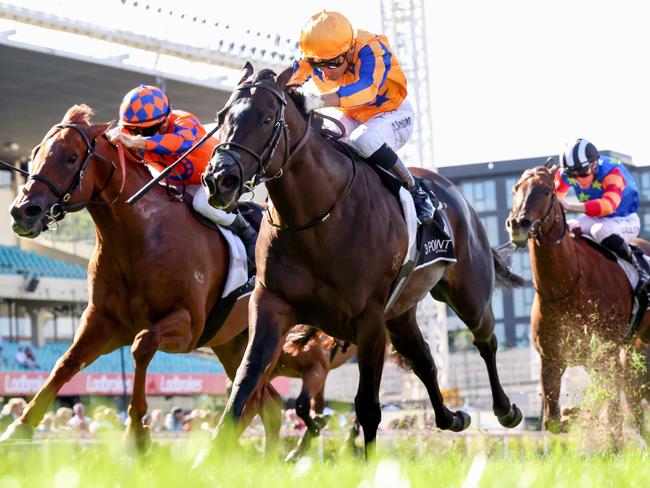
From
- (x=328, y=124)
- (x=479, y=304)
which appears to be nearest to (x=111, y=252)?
(x=328, y=124)

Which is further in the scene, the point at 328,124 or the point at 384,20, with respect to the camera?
the point at 384,20

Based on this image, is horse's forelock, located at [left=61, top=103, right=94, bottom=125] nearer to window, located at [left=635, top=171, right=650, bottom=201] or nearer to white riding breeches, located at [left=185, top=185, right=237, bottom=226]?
white riding breeches, located at [left=185, top=185, right=237, bottom=226]

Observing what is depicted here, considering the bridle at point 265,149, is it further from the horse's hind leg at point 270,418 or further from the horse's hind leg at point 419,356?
the horse's hind leg at point 270,418

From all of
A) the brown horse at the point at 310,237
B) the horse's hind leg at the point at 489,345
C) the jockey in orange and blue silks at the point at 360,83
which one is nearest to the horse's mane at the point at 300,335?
the horse's hind leg at the point at 489,345

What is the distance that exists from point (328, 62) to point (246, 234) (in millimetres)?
1932

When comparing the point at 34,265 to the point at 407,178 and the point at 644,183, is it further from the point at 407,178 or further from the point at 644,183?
the point at 644,183

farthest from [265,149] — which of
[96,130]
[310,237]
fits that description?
[96,130]

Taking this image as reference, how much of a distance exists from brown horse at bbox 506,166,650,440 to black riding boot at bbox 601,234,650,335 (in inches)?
3.3

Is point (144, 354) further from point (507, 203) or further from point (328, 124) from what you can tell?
point (507, 203)

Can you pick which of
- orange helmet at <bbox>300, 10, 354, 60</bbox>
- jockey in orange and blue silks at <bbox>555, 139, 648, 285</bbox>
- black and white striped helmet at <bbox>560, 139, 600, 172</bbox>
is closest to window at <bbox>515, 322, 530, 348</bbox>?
jockey in orange and blue silks at <bbox>555, 139, 648, 285</bbox>

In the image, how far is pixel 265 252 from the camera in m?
5.73

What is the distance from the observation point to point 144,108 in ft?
25.0

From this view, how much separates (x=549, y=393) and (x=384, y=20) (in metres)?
32.2

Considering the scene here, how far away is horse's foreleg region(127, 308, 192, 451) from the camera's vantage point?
6.34 metres
